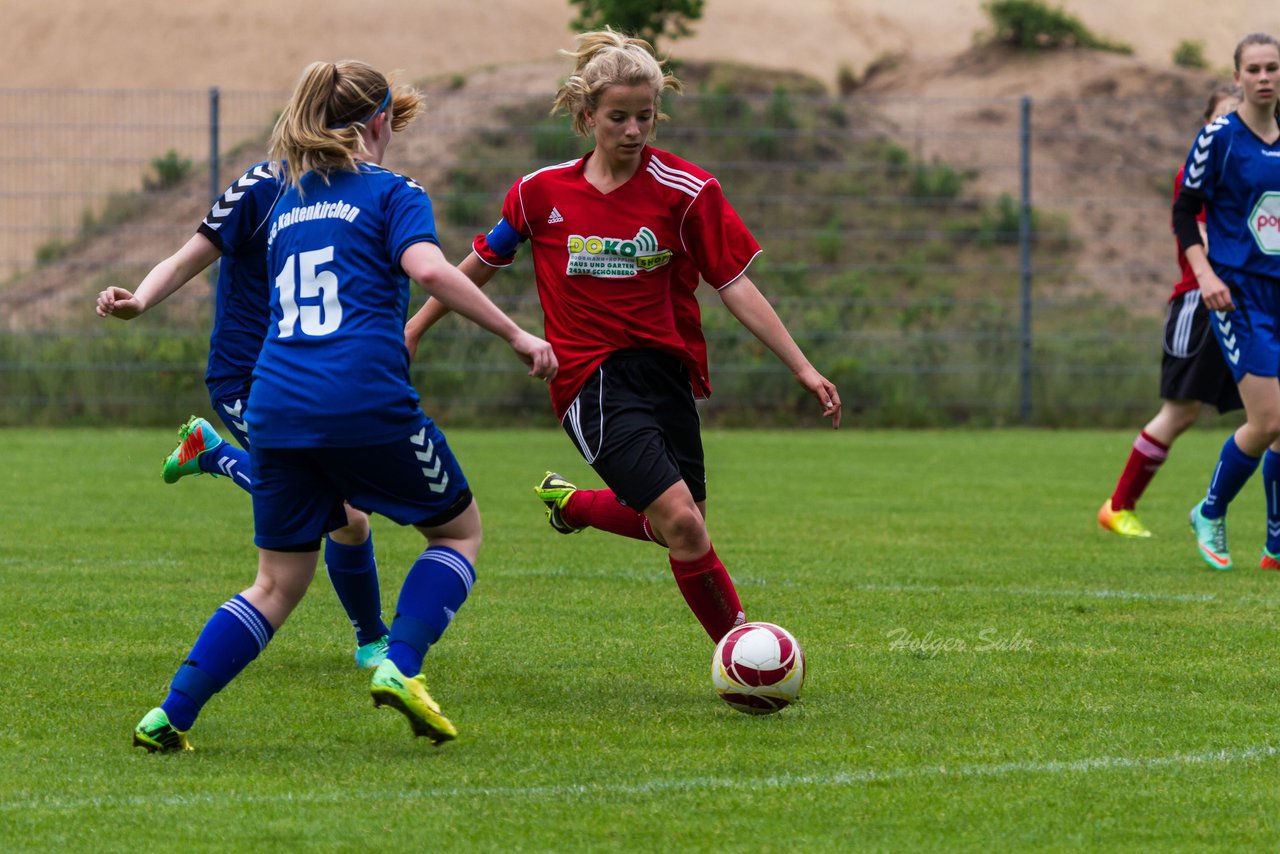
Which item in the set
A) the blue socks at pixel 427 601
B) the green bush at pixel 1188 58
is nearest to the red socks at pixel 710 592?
the blue socks at pixel 427 601

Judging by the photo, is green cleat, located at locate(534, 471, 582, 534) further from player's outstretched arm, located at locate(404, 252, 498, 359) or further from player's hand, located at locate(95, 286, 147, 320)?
player's hand, located at locate(95, 286, 147, 320)

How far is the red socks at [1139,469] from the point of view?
8164 millimetres

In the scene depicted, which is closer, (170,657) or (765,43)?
(170,657)

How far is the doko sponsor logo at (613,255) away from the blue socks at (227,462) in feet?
5.09

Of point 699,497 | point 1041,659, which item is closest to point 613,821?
point 699,497

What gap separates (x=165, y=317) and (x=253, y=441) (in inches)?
463

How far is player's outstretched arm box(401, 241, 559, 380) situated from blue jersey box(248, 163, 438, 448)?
85 millimetres

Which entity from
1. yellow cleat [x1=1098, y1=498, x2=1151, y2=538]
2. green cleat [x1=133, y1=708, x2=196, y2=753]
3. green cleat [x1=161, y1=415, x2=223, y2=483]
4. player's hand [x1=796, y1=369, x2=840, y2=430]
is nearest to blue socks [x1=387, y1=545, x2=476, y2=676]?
green cleat [x1=133, y1=708, x2=196, y2=753]

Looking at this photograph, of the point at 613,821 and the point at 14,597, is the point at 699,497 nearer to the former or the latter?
the point at 613,821

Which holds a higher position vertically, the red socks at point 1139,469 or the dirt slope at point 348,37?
the red socks at point 1139,469

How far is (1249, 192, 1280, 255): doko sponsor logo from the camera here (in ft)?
23.3

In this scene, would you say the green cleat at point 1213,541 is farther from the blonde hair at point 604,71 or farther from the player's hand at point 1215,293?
the blonde hair at point 604,71

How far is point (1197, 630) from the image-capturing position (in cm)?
580

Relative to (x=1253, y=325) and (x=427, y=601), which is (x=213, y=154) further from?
(x=427, y=601)
